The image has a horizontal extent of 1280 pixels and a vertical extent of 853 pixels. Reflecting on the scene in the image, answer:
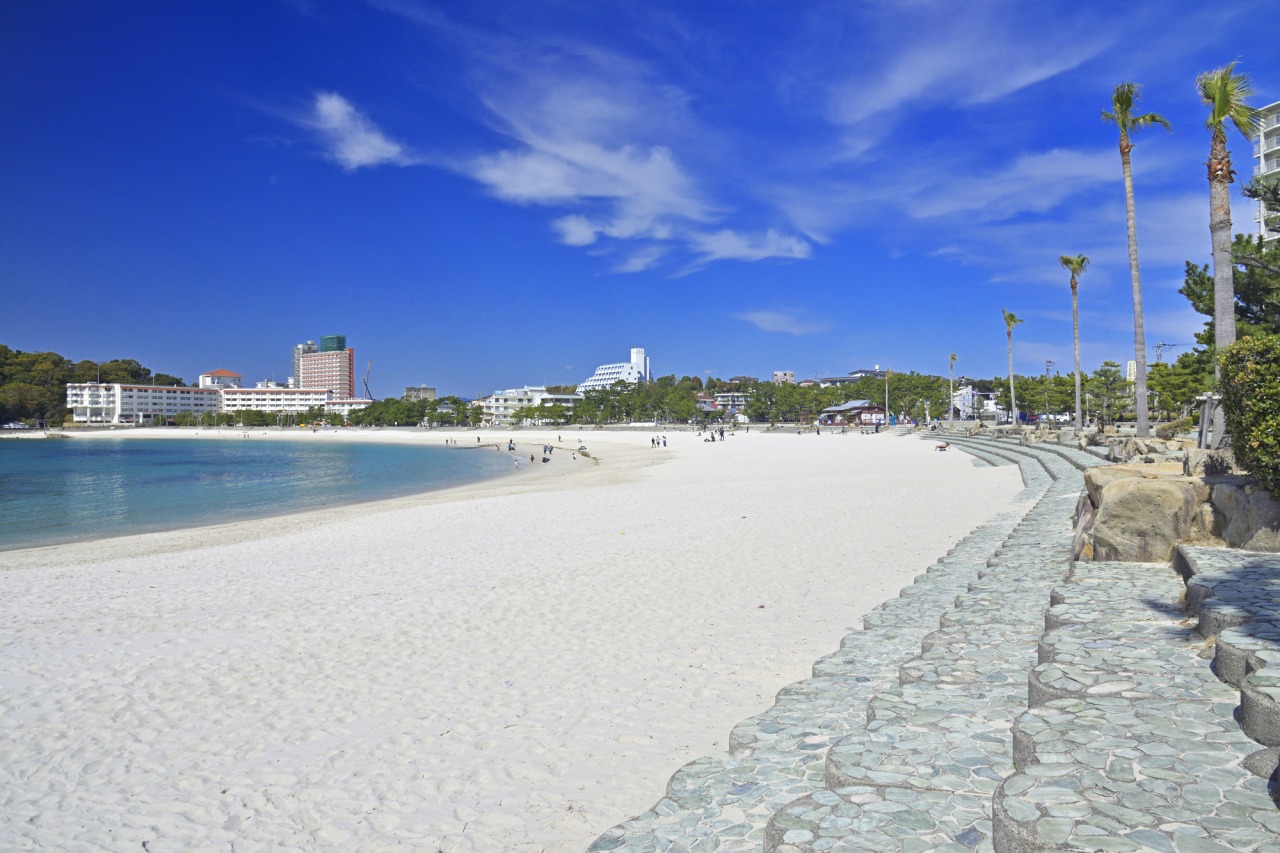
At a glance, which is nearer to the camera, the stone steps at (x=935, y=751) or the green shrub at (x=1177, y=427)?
the stone steps at (x=935, y=751)

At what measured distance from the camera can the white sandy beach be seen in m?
4.79

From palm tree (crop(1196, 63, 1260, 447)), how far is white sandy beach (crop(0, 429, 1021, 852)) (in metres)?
5.48

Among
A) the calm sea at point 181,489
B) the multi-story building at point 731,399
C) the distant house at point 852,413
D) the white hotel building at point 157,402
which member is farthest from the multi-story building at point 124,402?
the distant house at point 852,413

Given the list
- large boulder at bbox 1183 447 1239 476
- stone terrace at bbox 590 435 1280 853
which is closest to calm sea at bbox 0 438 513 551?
stone terrace at bbox 590 435 1280 853

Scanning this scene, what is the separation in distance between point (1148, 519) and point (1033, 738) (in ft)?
16.5

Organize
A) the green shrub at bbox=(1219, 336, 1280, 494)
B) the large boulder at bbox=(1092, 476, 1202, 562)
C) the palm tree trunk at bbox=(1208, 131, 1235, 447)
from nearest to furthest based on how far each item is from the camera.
Answer: the green shrub at bbox=(1219, 336, 1280, 494), the large boulder at bbox=(1092, 476, 1202, 562), the palm tree trunk at bbox=(1208, 131, 1235, 447)

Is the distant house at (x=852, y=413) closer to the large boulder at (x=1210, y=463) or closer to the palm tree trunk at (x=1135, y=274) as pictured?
the palm tree trunk at (x=1135, y=274)

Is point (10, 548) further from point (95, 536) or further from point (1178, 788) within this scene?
point (1178, 788)

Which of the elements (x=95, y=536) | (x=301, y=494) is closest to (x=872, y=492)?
(x=95, y=536)

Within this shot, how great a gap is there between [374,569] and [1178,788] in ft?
38.4

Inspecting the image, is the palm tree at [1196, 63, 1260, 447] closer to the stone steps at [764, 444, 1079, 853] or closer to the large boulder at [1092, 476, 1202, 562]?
the large boulder at [1092, 476, 1202, 562]

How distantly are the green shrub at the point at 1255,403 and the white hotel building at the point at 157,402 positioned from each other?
608ft

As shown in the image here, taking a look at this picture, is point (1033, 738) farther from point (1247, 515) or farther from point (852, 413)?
point (852, 413)

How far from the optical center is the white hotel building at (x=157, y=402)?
15575 cm
